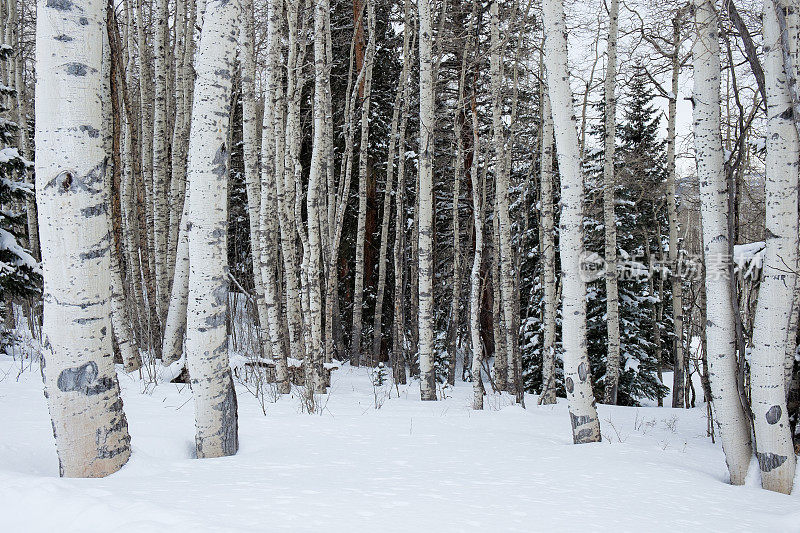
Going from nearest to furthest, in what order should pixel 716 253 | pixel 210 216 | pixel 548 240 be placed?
pixel 210 216
pixel 716 253
pixel 548 240

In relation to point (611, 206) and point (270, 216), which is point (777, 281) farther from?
point (611, 206)

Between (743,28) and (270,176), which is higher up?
(743,28)

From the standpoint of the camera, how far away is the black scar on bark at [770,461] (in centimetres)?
372

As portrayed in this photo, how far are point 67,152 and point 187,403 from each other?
3.42m

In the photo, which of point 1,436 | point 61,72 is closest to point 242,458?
point 1,436

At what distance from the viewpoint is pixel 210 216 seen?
3.30 m

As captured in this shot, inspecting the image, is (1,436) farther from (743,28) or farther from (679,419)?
(679,419)

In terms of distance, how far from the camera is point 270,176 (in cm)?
661

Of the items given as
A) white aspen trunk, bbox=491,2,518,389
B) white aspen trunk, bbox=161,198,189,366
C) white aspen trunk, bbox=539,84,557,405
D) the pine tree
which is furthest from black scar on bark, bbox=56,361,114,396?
the pine tree

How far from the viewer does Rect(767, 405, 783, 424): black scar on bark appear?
3750mm

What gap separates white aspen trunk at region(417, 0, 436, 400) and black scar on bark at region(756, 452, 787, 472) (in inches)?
165

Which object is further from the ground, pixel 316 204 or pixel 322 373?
pixel 316 204

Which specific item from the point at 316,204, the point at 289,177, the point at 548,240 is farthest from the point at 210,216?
the point at 548,240

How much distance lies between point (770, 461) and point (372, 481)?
10.3ft
